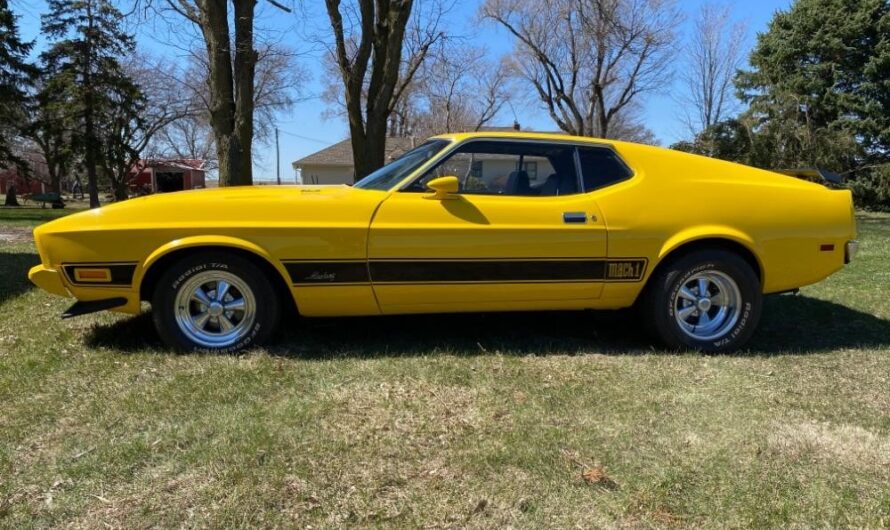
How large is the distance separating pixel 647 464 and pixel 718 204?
90.9 inches

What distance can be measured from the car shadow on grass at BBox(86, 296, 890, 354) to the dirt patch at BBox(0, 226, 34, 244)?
26.6 feet

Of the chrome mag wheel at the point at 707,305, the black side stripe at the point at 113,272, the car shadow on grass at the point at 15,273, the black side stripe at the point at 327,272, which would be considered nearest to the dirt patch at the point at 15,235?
the car shadow on grass at the point at 15,273

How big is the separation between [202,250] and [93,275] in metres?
0.68

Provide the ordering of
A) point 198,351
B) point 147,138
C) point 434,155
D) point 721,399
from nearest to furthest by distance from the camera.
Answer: point 721,399 → point 198,351 → point 434,155 → point 147,138

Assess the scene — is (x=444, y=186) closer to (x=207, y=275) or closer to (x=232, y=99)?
(x=207, y=275)

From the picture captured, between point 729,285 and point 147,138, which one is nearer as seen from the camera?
point 729,285

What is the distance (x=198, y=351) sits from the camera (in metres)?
4.21

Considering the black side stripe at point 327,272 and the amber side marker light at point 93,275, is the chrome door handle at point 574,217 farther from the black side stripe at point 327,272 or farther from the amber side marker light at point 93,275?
the amber side marker light at point 93,275

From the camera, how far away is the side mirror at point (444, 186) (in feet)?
13.8

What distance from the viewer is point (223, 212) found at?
13.6 feet

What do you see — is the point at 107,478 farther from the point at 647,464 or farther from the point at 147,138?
the point at 147,138

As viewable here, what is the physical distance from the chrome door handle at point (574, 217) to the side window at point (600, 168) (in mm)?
272

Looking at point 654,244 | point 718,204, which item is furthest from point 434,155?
point 718,204

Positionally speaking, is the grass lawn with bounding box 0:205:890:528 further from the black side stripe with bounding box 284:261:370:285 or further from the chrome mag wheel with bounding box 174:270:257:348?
the black side stripe with bounding box 284:261:370:285
